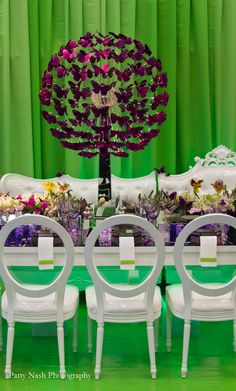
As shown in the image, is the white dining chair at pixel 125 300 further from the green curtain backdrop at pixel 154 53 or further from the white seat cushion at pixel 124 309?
the green curtain backdrop at pixel 154 53

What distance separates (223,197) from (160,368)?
1080 mm

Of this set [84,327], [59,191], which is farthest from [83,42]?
[84,327]

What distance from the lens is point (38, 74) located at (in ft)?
18.2

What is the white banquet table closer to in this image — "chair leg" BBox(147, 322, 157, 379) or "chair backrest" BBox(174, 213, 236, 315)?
"chair backrest" BBox(174, 213, 236, 315)

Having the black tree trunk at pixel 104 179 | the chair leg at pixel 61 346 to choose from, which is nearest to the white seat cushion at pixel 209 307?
the chair leg at pixel 61 346

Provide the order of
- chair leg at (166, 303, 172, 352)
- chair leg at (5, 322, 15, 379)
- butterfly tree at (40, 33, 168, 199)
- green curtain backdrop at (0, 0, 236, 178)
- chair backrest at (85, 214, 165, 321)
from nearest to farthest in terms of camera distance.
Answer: chair backrest at (85, 214, 165, 321) → chair leg at (5, 322, 15, 379) → butterfly tree at (40, 33, 168, 199) → chair leg at (166, 303, 172, 352) → green curtain backdrop at (0, 0, 236, 178)

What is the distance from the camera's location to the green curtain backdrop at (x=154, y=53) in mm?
5488

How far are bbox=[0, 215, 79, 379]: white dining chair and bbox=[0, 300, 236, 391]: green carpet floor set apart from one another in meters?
0.13

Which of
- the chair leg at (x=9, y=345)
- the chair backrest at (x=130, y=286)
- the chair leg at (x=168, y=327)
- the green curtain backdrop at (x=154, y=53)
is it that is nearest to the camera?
the chair backrest at (x=130, y=286)

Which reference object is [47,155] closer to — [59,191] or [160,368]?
[59,191]

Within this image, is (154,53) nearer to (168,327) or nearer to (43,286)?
(168,327)

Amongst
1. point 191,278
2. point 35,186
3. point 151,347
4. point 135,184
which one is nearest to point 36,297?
point 151,347

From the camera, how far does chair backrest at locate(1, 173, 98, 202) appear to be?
5168mm

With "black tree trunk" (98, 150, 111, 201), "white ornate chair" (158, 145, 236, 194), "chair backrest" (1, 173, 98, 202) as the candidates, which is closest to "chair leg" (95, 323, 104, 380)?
"black tree trunk" (98, 150, 111, 201)
